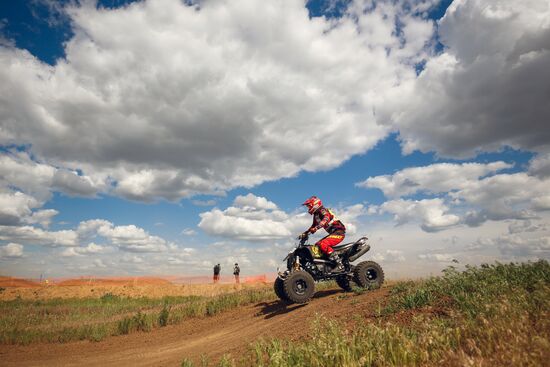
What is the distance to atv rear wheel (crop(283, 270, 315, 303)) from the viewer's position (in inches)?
397

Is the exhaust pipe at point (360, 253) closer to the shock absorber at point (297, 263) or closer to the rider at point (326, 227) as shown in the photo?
the rider at point (326, 227)

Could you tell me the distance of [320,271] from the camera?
11.0 metres

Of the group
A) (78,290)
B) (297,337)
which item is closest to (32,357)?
(297,337)

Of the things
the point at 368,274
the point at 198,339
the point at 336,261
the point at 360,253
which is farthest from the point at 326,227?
the point at 198,339

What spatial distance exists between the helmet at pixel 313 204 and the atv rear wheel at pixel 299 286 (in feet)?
7.12

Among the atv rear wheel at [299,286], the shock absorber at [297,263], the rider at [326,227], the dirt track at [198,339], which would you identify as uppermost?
the rider at [326,227]

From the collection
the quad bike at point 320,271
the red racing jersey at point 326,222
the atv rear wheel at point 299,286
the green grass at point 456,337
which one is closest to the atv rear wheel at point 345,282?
the quad bike at point 320,271

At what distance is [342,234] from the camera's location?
457 inches

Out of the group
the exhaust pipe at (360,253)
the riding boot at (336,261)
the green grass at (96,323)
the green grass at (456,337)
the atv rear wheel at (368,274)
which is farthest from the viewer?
the green grass at (96,323)

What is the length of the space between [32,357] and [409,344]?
11792 millimetres

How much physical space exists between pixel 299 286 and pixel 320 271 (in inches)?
42.7

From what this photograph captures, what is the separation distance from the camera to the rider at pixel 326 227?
11.2 meters

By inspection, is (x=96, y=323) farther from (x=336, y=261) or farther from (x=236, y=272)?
(x=236, y=272)

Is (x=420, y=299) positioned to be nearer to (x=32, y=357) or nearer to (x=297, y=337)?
(x=297, y=337)
